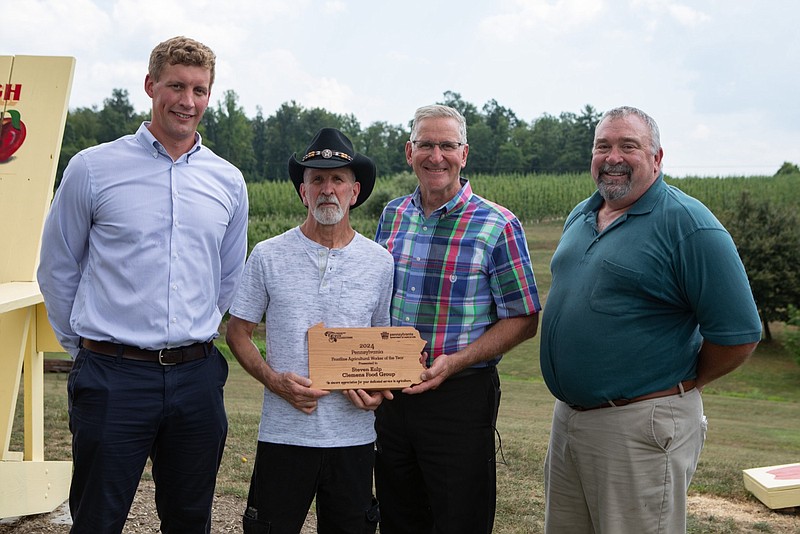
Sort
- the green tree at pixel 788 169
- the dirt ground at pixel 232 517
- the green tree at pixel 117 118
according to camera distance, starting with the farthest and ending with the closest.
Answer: the green tree at pixel 788 169, the green tree at pixel 117 118, the dirt ground at pixel 232 517

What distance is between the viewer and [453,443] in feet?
12.8

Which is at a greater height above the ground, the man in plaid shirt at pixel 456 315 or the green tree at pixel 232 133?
the green tree at pixel 232 133

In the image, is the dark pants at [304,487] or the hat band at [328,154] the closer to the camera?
the dark pants at [304,487]

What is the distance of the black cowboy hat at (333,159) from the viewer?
145 inches

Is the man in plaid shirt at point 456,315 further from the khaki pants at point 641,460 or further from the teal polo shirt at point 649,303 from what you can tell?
the khaki pants at point 641,460

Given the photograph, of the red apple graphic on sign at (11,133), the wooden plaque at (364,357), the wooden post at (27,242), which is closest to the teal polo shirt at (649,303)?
the wooden plaque at (364,357)

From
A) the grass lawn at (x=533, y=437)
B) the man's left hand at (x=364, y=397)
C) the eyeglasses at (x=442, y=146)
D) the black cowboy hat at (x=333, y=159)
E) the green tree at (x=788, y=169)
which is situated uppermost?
the green tree at (x=788, y=169)

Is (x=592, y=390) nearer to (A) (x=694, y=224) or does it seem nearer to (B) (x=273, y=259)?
(A) (x=694, y=224)

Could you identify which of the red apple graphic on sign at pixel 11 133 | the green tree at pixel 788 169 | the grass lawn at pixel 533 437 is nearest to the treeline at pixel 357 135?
the green tree at pixel 788 169

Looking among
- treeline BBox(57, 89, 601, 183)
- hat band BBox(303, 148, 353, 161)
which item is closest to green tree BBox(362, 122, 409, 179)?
treeline BBox(57, 89, 601, 183)

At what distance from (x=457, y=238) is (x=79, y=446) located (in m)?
1.89

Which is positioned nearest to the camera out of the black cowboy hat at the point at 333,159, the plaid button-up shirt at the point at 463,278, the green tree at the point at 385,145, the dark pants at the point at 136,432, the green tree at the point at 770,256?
the dark pants at the point at 136,432

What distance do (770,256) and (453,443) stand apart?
24.7m

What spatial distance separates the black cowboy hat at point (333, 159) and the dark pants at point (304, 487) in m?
1.14
